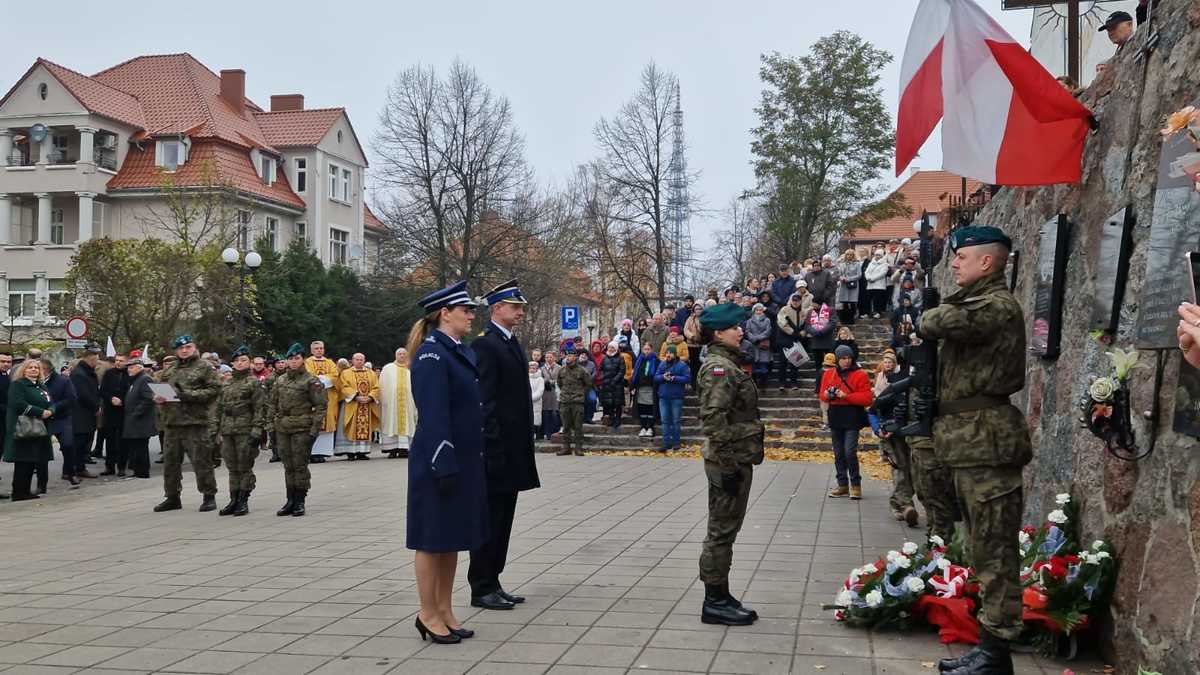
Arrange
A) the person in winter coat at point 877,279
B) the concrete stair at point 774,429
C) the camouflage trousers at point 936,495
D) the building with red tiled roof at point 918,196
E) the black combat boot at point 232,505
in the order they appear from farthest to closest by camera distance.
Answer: the building with red tiled roof at point 918,196, the person in winter coat at point 877,279, the concrete stair at point 774,429, the black combat boot at point 232,505, the camouflage trousers at point 936,495

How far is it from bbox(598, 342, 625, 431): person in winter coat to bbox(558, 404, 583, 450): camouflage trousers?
1.34m

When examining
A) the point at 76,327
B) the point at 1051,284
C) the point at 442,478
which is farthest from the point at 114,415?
the point at 1051,284

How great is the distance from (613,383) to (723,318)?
43.6 feet

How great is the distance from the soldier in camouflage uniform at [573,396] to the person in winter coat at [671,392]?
1.40 m

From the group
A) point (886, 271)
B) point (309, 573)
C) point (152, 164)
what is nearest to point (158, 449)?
point (309, 573)

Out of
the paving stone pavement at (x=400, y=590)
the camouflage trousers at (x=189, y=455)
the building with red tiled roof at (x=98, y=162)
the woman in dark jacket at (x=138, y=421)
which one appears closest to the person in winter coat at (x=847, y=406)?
the paving stone pavement at (x=400, y=590)

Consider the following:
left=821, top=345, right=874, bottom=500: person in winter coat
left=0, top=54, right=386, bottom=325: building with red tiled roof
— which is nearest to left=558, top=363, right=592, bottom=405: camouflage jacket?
left=821, top=345, right=874, bottom=500: person in winter coat

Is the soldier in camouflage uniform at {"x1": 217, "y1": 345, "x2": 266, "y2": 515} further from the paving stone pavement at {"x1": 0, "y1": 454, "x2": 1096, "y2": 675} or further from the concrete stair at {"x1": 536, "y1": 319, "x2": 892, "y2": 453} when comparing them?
the concrete stair at {"x1": 536, "y1": 319, "x2": 892, "y2": 453}

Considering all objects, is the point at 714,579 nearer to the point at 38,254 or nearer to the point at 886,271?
the point at 886,271

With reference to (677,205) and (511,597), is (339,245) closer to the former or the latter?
(677,205)

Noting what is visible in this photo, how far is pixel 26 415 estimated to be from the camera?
42.9 ft

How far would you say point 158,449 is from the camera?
69.4 feet

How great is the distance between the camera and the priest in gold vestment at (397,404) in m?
17.7

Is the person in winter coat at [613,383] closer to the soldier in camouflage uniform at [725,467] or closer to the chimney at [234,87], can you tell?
the soldier in camouflage uniform at [725,467]
